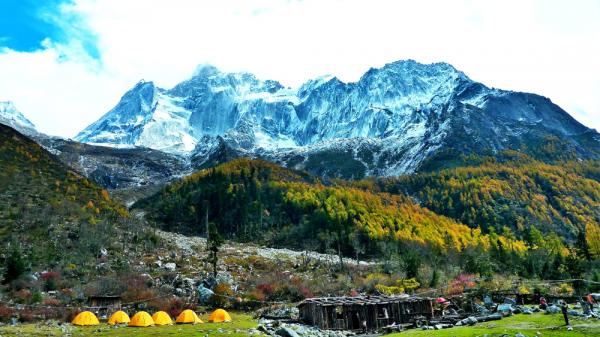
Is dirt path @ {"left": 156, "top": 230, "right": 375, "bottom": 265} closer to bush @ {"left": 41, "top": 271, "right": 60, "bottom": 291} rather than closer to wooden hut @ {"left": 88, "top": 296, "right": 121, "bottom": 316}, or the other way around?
bush @ {"left": 41, "top": 271, "right": 60, "bottom": 291}

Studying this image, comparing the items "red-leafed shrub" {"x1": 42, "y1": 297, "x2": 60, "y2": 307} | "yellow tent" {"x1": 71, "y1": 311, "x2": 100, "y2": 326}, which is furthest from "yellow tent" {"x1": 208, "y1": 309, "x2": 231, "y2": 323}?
"red-leafed shrub" {"x1": 42, "y1": 297, "x2": 60, "y2": 307}

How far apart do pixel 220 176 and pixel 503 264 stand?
4510 inches

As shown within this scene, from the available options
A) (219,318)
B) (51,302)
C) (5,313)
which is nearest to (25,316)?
(5,313)

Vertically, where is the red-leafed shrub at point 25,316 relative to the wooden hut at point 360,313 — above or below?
above

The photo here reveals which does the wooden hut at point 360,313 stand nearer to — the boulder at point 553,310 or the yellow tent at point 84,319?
the boulder at point 553,310

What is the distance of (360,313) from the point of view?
55.5 m

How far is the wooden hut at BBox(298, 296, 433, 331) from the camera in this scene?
54562mm

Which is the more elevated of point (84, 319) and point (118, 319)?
point (84, 319)

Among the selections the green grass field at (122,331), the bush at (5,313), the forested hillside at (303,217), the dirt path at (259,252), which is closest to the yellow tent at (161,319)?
the green grass field at (122,331)

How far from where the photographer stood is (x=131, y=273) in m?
81.0

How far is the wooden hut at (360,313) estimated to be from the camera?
5456 centimetres

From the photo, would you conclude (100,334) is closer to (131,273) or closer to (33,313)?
(33,313)

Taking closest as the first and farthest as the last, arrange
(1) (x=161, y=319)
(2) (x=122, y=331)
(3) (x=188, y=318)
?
(2) (x=122, y=331)
(1) (x=161, y=319)
(3) (x=188, y=318)

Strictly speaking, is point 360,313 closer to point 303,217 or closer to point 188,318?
point 188,318
